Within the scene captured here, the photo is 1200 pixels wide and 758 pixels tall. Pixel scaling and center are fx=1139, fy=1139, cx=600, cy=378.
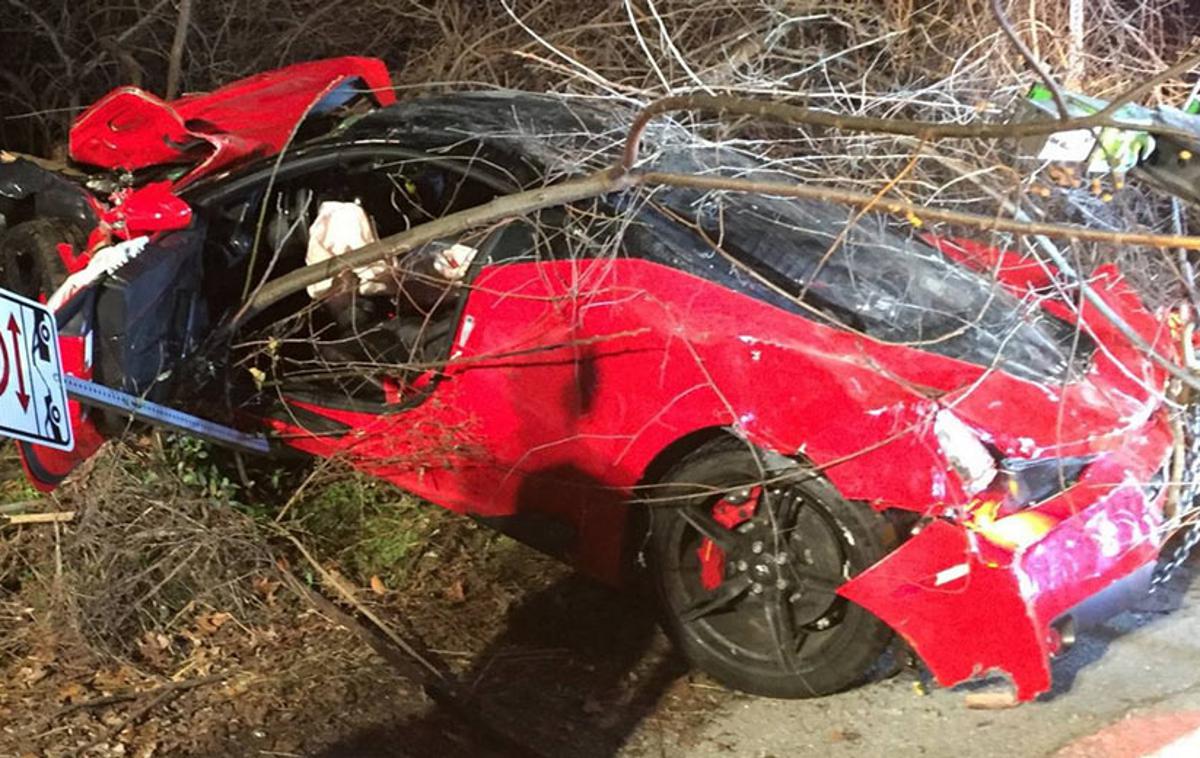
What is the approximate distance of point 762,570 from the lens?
11.4 ft

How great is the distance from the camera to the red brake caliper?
11.4 feet

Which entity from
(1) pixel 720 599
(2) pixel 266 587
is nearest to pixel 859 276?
(1) pixel 720 599

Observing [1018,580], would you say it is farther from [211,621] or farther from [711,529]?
[211,621]

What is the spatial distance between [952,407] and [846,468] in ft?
1.10

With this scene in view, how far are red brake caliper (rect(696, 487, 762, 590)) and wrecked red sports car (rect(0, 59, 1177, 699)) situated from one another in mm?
11

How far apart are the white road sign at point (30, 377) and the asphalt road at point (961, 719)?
1885mm

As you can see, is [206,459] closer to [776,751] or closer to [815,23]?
[776,751]

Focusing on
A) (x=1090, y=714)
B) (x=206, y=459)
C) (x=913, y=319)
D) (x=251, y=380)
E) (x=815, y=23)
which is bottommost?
(x=1090, y=714)

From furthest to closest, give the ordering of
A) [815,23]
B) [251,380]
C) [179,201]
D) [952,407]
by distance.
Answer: [815,23]
[251,380]
[179,201]
[952,407]

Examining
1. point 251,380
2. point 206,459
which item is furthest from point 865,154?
point 206,459

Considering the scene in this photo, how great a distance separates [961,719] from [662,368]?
1.45 m

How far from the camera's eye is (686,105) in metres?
3.23

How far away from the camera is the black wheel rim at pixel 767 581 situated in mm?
3385

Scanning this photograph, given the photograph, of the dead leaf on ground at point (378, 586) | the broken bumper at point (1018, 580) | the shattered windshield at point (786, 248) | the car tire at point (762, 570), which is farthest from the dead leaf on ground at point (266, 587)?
the broken bumper at point (1018, 580)
